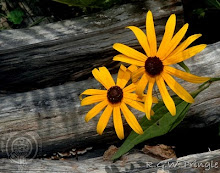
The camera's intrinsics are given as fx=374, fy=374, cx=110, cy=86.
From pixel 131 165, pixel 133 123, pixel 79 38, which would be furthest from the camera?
pixel 79 38

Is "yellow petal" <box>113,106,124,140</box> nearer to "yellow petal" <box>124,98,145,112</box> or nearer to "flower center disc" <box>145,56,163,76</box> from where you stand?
"yellow petal" <box>124,98,145,112</box>

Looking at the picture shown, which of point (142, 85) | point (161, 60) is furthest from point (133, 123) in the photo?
point (161, 60)

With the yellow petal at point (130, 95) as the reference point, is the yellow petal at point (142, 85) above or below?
below

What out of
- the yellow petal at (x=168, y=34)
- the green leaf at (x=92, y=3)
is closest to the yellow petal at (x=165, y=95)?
the yellow petal at (x=168, y=34)

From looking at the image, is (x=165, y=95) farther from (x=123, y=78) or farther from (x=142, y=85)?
(x=123, y=78)

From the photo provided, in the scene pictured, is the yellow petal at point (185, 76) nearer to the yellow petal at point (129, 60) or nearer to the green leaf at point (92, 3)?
the yellow petal at point (129, 60)

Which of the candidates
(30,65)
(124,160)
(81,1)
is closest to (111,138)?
(124,160)

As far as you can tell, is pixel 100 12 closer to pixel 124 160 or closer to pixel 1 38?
pixel 1 38
